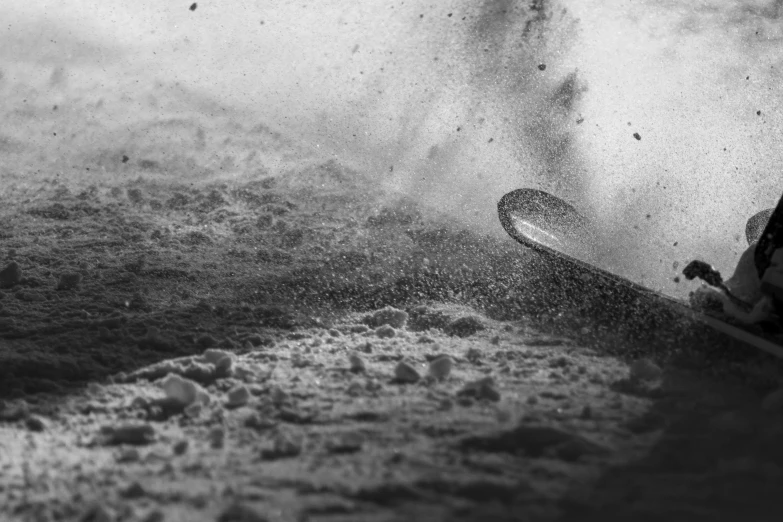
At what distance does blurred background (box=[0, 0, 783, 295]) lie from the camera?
5836 millimetres

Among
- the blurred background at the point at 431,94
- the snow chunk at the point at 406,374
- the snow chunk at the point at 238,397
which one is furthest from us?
the blurred background at the point at 431,94

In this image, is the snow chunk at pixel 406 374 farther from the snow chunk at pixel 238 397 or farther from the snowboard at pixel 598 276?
the snowboard at pixel 598 276

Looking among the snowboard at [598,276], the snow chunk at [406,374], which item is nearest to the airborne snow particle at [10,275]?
the snow chunk at [406,374]

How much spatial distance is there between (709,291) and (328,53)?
13.9 feet

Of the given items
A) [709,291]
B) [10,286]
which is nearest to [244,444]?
[709,291]

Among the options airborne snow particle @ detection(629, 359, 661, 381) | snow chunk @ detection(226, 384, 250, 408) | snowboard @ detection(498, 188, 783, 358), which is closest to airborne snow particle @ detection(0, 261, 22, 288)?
snow chunk @ detection(226, 384, 250, 408)

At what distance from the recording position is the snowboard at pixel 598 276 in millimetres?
3008

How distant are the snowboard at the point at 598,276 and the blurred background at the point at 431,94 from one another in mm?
588

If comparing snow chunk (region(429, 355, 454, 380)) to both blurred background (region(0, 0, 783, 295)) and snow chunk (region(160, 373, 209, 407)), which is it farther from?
blurred background (region(0, 0, 783, 295))

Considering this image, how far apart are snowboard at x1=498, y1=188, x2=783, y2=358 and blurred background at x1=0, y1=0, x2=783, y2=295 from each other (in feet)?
1.93

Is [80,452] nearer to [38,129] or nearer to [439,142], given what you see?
[439,142]

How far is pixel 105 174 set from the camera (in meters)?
5.99

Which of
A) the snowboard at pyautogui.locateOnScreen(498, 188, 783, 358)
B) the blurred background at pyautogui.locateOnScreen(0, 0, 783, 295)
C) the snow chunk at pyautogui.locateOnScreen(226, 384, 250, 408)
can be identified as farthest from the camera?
the blurred background at pyautogui.locateOnScreen(0, 0, 783, 295)

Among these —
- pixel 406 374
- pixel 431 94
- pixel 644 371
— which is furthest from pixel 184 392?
pixel 431 94
